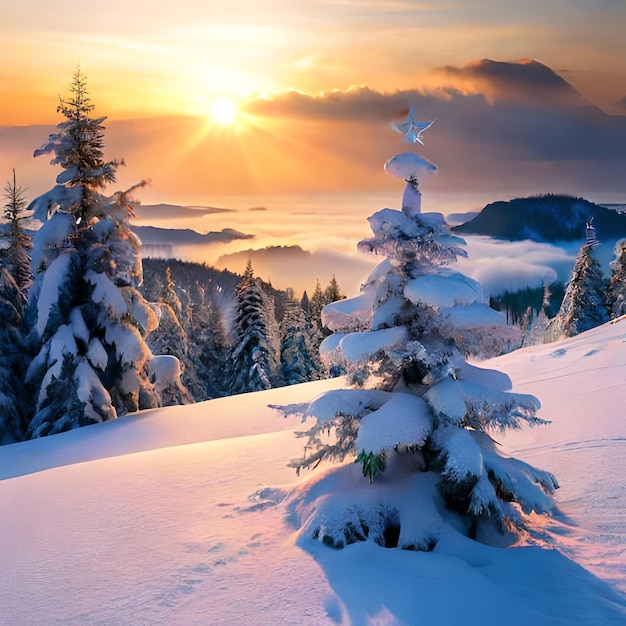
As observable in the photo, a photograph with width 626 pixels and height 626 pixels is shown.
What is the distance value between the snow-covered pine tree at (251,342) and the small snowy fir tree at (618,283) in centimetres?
2154

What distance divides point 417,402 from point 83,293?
12149 millimetres

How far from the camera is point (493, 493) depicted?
5.84 m

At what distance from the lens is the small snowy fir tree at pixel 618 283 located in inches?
1399

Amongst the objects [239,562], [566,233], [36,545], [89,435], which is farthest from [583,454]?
[566,233]

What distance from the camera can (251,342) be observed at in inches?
1270

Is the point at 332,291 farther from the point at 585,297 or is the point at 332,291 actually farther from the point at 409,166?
the point at 409,166

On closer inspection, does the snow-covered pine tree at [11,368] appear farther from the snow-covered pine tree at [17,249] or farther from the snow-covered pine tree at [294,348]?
the snow-covered pine tree at [294,348]

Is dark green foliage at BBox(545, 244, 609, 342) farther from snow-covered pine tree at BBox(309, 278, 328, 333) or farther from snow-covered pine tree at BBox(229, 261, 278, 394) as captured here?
snow-covered pine tree at BBox(309, 278, 328, 333)

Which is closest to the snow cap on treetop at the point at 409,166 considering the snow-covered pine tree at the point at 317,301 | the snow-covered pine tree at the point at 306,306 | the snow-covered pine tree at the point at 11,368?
the snow-covered pine tree at the point at 11,368

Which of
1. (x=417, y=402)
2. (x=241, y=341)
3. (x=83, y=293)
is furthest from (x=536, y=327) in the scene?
(x=417, y=402)

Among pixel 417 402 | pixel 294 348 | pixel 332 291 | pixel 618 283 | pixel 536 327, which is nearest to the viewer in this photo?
pixel 417 402

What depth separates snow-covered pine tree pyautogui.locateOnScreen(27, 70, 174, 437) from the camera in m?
14.8

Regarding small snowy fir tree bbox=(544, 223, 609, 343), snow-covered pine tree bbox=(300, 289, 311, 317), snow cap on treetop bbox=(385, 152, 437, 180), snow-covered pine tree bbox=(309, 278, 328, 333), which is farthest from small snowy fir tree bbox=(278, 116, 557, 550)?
snow-covered pine tree bbox=(309, 278, 328, 333)

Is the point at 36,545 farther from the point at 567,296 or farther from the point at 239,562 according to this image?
the point at 567,296
